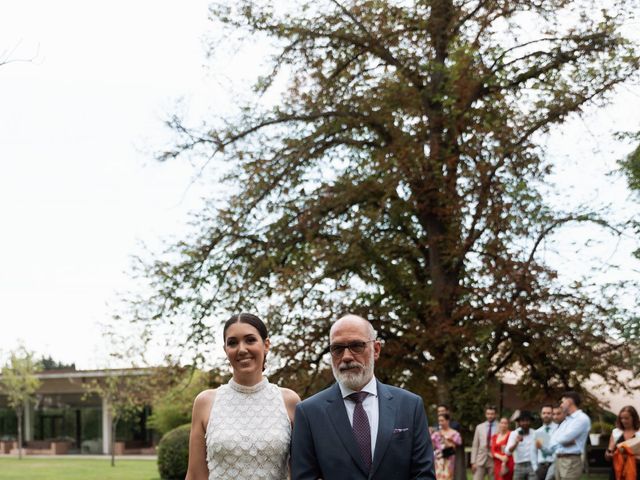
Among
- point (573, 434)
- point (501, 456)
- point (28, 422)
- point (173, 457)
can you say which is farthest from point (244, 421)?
point (28, 422)

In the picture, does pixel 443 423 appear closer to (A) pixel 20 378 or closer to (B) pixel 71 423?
(A) pixel 20 378

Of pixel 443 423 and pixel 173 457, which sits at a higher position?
pixel 443 423

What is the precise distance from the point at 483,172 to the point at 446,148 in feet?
5.33

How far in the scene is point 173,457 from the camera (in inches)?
1217

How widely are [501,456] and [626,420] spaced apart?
4.79 metres

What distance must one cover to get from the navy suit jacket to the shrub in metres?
26.0

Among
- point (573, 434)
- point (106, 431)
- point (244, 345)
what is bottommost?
point (573, 434)

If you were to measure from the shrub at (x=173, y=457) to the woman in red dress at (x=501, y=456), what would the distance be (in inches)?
559

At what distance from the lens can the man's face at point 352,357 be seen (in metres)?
5.37

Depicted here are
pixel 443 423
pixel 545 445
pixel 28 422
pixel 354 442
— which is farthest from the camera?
pixel 28 422

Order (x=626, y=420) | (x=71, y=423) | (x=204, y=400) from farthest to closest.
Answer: (x=71, y=423) → (x=626, y=420) → (x=204, y=400)

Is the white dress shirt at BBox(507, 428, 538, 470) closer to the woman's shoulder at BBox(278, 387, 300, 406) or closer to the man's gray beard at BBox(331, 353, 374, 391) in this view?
the woman's shoulder at BBox(278, 387, 300, 406)

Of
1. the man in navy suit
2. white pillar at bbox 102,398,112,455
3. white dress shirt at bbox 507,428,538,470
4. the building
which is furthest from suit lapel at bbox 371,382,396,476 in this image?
white pillar at bbox 102,398,112,455

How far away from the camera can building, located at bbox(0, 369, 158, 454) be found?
6625cm
